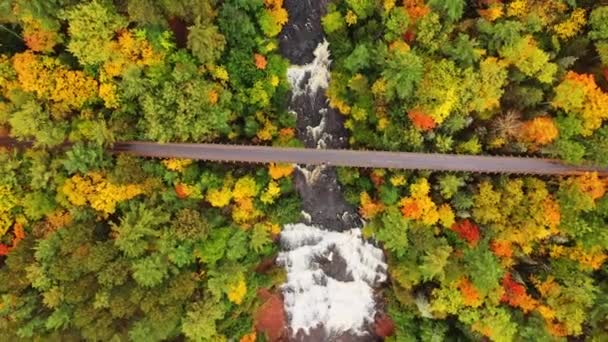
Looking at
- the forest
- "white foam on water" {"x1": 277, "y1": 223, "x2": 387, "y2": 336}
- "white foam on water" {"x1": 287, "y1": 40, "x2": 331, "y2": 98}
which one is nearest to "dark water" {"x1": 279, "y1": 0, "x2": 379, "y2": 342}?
"white foam on water" {"x1": 287, "y1": 40, "x2": 331, "y2": 98}

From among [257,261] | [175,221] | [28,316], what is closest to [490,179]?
[257,261]

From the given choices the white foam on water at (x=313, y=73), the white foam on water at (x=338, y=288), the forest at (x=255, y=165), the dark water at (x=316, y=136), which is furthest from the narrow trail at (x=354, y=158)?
the white foam on water at (x=338, y=288)

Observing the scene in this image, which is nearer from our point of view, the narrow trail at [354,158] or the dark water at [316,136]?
the narrow trail at [354,158]

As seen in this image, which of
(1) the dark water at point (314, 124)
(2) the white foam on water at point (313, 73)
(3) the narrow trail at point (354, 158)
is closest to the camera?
(3) the narrow trail at point (354, 158)

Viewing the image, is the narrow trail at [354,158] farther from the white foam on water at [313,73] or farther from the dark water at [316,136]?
the white foam on water at [313,73]

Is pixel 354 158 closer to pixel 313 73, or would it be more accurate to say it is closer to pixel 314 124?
pixel 314 124

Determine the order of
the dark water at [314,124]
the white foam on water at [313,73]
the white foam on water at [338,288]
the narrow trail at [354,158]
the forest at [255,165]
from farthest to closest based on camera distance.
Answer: the white foam on water at [338,288]
the white foam on water at [313,73]
the dark water at [314,124]
the narrow trail at [354,158]
the forest at [255,165]
